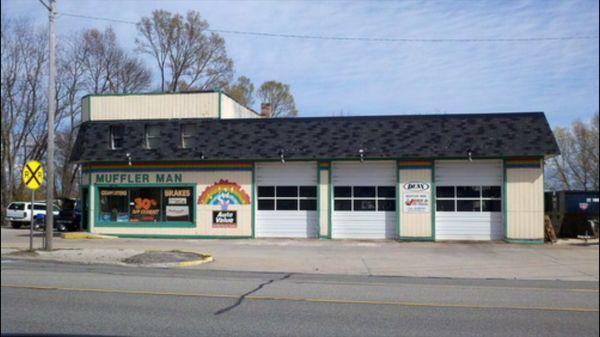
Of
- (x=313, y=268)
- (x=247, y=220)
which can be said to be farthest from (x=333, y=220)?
(x=313, y=268)

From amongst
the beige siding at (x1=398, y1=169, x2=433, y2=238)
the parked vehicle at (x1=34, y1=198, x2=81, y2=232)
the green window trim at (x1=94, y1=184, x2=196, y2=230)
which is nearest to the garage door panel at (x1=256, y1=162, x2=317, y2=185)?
the green window trim at (x1=94, y1=184, x2=196, y2=230)

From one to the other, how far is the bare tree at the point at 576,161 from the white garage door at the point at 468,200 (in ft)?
71.5

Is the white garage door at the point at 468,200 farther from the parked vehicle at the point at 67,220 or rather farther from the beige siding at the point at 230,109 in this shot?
the parked vehicle at the point at 67,220

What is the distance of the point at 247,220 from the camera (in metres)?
25.7

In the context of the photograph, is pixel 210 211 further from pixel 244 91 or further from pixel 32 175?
pixel 244 91

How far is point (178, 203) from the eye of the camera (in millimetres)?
26312

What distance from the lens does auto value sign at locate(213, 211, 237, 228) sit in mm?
25812

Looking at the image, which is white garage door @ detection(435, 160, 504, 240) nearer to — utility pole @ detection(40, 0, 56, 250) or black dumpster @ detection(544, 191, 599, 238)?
black dumpster @ detection(544, 191, 599, 238)

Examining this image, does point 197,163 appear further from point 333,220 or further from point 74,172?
point 74,172

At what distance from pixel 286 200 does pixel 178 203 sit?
470 cm

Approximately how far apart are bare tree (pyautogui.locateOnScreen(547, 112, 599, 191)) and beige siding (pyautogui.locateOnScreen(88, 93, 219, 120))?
2877 centimetres

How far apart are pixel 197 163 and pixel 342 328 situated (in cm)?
1885

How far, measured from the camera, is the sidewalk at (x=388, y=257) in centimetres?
1568

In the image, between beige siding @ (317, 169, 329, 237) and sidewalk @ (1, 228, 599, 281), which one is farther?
beige siding @ (317, 169, 329, 237)
